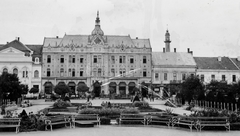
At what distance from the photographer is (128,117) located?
20406 mm

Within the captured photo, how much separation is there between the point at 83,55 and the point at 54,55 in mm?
6304

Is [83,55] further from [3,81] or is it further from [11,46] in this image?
[3,81]

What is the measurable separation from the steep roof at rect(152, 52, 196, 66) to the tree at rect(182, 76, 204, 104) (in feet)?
88.5

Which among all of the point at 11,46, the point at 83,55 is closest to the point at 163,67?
the point at 83,55

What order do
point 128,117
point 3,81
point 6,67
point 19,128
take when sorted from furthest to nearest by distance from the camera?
point 6,67, point 3,81, point 128,117, point 19,128

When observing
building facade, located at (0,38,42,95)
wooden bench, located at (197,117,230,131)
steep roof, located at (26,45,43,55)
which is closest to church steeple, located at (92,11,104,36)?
steep roof, located at (26,45,43,55)

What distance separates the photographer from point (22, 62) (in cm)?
6762

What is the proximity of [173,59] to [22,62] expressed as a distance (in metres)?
33.3

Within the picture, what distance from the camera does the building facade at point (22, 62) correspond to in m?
66.8

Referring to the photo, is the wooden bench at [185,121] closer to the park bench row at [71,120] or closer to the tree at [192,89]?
the park bench row at [71,120]

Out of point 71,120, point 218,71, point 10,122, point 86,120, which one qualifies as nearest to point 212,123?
point 86,120

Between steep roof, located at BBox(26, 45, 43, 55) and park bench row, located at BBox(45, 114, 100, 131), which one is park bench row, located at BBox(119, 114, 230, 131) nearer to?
park bench row, located at BBox(45, 114, 100, 131)

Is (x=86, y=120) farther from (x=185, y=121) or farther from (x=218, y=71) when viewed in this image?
(x=218, y=71)

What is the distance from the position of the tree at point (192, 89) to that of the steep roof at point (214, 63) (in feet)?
92.7
